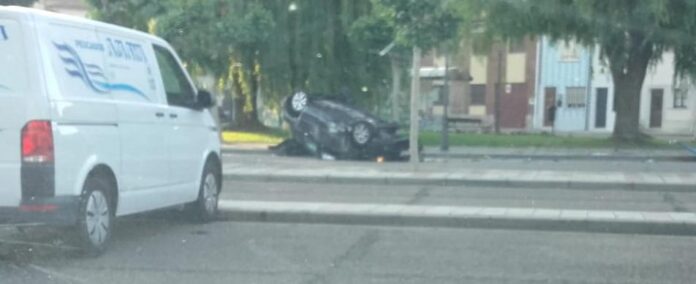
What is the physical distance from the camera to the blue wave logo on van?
830 centimetres

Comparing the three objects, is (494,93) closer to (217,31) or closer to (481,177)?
(217,31)

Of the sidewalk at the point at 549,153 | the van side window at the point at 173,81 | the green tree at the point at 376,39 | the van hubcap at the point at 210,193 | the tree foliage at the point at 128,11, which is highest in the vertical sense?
the tree foliage at the point at 128,11

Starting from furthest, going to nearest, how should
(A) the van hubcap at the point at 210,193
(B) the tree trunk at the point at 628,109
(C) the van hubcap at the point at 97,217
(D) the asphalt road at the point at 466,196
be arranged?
(B) the tree trunk at the point at 628,109 < (D) the asphalt road at the point at 466,196 < (A) the van hubcap at the point at 210,193 < (C) the van hubcap at the point at 97,217

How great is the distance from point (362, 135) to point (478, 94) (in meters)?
34.4

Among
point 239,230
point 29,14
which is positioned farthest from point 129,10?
point 29,14

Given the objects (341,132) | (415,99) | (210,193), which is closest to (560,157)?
(341,132)

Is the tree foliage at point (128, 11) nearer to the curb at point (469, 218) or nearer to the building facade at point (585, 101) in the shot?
the curb at point (469, 218)

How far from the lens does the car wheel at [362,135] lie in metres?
22.7

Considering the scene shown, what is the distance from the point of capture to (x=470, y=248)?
9.36 m

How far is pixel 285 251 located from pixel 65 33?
107 inches

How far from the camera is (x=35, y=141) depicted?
7801 millimetres

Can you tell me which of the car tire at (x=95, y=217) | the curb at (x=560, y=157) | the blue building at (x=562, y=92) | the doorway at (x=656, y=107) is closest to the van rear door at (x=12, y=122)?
the car tire at (x=95, y=217)

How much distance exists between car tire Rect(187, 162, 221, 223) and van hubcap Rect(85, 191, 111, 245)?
6.62ft

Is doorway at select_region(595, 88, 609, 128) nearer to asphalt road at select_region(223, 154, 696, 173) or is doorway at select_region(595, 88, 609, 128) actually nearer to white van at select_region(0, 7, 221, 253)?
asphalt road at select_region(223, 154, 696, 173)
